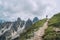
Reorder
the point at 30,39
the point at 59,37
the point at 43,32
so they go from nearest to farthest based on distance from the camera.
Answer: the point at 59,37
the point at 30,39
the point at 43,32

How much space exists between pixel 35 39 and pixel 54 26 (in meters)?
21.9

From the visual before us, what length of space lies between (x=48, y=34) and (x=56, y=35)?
569 centimetres

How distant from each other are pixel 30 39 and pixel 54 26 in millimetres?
22551

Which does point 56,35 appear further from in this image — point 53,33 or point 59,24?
point 59,24

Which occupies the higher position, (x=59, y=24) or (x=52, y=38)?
(x=59, y=24)

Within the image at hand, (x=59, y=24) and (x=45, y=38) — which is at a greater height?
(x=59, y=24)

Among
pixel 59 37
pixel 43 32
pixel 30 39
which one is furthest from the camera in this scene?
pixel 43 32

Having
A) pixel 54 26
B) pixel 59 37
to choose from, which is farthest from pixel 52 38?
pixel 54 26

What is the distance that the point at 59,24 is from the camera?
12700 centimetres

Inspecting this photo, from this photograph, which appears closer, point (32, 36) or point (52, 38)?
point (52, 38)

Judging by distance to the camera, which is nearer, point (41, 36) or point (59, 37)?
point (59, 37)

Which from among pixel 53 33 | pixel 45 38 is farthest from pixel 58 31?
pixel 45 38

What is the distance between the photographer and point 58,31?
115m

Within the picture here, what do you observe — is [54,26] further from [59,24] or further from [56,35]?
A: [56,35]
